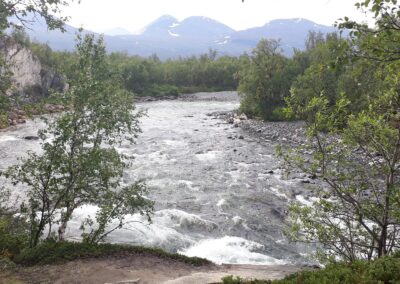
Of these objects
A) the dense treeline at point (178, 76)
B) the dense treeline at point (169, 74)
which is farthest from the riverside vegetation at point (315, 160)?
the dense treeline at point (178, 76)

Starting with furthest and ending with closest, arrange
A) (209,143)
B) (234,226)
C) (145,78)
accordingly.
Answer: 1. (145,78)
2. (209,143)
3. (234,226)

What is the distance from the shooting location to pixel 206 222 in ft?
81.8

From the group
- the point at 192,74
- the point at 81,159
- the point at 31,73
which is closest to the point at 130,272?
the point at 81,159

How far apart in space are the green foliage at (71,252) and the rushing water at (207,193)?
357 centimetres

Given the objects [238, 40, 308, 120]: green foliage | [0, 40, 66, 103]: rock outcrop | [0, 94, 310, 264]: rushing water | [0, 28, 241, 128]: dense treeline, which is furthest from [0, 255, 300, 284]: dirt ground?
[0, 28, 241, 128]: dense treeline

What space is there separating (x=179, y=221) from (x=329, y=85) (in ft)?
133

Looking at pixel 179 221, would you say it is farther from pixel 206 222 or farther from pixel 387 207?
pixel 387 207

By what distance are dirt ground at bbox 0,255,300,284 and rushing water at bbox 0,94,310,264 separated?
3543 mm

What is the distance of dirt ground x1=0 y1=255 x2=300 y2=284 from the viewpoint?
14.7 m

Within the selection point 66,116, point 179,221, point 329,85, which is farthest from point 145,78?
point 66,116

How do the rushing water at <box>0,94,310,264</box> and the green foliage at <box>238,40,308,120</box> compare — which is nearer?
the rushing water at <box>0,94,310,264</box>

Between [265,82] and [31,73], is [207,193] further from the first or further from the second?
[31,73]

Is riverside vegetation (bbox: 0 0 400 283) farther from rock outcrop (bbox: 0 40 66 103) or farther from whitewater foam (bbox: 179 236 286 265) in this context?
rock outcrop (bbox: 0 40 66 103)

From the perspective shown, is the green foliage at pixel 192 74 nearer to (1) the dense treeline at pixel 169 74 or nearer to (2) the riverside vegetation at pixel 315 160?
(1) the dense treeline at pixel 169 74
